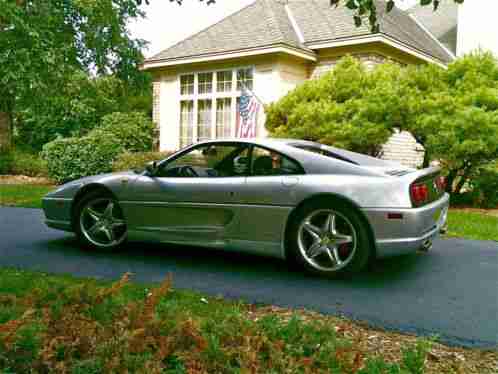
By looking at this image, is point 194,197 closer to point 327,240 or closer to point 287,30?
point 327,240

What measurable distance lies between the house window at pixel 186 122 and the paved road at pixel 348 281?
10882 millimetres

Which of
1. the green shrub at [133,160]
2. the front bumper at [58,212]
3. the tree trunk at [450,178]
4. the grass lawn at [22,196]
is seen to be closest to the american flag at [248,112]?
the green shrub at [133,160]


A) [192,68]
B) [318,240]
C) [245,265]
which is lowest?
[245,265]

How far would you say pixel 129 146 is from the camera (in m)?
16.8

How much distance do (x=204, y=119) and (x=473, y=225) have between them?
10636mm

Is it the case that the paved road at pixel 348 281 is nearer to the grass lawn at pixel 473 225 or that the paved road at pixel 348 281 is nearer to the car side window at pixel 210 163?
the grass lawn at pixel 473 225

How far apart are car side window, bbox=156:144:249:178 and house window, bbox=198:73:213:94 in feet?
38.1

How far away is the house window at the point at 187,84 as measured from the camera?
17172 millimetres

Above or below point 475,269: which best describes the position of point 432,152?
above

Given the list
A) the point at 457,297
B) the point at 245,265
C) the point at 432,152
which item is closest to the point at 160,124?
the point at 432,152

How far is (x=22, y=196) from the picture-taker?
11453 mm

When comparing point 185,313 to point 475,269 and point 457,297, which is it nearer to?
point 457,297

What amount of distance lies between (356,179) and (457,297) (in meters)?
1.30

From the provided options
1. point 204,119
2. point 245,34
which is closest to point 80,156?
point 204,119
